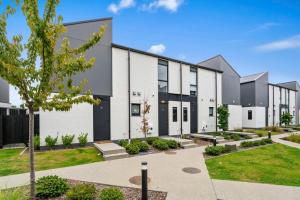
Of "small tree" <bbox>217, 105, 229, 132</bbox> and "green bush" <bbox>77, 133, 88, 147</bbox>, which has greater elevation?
"small tree" <bbox>217, 105, 229, 132</bbox>

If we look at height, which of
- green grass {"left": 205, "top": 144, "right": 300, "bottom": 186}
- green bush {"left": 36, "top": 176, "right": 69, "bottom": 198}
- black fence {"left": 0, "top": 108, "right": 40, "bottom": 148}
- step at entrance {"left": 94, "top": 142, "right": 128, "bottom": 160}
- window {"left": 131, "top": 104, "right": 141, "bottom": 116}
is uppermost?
window {"left": 131, "top": 104, "right": 141, "bottom": 116}

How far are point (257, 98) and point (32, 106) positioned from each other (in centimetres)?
2876

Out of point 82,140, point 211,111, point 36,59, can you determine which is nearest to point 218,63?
point 211,111

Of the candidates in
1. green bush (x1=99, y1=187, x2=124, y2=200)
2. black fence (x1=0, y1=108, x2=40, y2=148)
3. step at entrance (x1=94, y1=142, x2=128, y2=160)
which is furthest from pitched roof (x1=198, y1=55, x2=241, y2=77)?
green bush (x1=99, y1=187, x2=124, y2=200)

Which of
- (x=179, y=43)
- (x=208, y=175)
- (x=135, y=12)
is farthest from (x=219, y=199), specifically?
(x=179, y=43)

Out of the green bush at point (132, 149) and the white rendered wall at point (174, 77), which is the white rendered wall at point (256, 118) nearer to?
the white rendered wall at point (174, 77)

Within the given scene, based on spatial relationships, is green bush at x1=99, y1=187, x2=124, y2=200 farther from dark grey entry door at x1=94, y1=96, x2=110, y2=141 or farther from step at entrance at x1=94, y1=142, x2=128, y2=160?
dark grey entry door at x1=94, y1=96, x2=110, y2=141

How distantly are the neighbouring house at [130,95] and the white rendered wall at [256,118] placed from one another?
1066 cm

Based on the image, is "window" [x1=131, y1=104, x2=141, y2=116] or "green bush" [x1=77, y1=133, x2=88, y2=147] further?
"window" [x1=131, y1=104, x2=141, y2=116]

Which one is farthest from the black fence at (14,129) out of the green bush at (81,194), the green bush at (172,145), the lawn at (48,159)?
the green bush at (172,145)

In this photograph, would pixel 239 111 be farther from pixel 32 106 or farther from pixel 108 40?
pixel 32 106

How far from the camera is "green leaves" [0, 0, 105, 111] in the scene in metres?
3.58

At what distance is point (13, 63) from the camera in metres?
3.77

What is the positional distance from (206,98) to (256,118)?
11.7 m
